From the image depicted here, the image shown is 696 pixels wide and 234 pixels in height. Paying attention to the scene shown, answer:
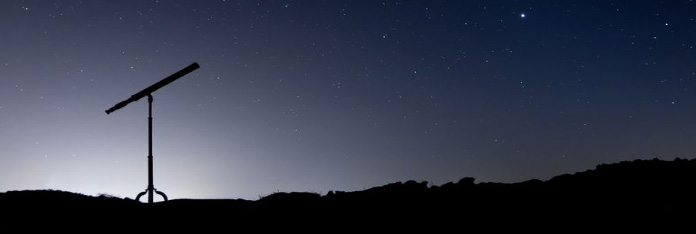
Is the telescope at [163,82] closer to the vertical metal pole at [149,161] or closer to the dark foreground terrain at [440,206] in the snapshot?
the vertical metal pole at [149,161]

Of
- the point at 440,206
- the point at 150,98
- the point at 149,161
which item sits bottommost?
the point at 440,206

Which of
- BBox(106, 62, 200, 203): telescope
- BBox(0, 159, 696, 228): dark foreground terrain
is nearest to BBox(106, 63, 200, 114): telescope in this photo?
BBox(106, 62, 200, 203): telescope

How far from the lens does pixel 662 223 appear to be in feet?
16.6

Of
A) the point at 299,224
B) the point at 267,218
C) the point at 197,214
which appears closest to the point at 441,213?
the point at 299,224

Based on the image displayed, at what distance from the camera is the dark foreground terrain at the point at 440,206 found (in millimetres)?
5551

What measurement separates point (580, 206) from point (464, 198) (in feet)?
4.49

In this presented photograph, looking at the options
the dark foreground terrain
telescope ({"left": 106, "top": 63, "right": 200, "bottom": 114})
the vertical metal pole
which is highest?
telescope ({"left": 106, "top": 63, "right": 200, "bottom": 114})

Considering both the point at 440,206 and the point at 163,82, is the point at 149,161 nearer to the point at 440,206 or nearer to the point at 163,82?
the point at 163,82

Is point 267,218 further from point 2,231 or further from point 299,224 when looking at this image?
point 2,231

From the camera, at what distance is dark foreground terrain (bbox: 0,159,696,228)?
5.55m

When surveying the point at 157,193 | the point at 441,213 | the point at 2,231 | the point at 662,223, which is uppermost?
the point at 157,193

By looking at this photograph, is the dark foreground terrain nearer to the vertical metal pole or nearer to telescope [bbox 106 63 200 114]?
the vertical metal pole

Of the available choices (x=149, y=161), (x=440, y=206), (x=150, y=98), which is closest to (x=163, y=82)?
(x=150, y=98)

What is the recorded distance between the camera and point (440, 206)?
6199 millimetres
